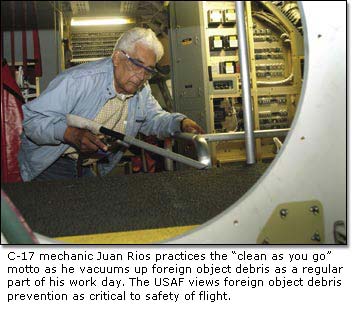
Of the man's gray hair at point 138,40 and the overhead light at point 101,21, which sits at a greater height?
the overhead light at point 101,21

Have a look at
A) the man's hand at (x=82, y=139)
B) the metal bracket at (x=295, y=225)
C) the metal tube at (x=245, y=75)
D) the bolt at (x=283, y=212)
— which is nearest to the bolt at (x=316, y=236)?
the metal bracket at (x=295, y=225)

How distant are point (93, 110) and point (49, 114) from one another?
0.40 meters

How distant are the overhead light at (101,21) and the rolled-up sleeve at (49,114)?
203 centimetres

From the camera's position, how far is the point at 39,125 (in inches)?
102

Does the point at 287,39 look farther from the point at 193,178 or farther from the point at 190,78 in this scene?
the point at 193,178

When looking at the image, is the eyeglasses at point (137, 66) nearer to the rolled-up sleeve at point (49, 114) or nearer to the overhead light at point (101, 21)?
the rolled-up sleeve at point (49, 114)

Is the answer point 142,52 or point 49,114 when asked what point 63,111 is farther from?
point 142,52

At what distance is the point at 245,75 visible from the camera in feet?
5.35

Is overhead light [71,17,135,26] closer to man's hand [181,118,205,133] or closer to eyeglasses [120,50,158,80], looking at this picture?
eyeglasses [120,50,158,80]

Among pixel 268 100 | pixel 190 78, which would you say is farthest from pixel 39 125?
pixel 268 100

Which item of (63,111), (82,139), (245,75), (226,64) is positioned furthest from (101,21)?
(245,75)

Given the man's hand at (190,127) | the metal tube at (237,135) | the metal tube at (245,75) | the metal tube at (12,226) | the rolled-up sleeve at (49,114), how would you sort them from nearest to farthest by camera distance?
the metal tube at (12,226), the metal tube at (245,75), the metal tube at (237,135), the rolled-up sleeve at (49,114), the man's hand at (190,127)

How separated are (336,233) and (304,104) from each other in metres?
0.47

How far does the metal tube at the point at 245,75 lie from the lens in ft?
4.79
